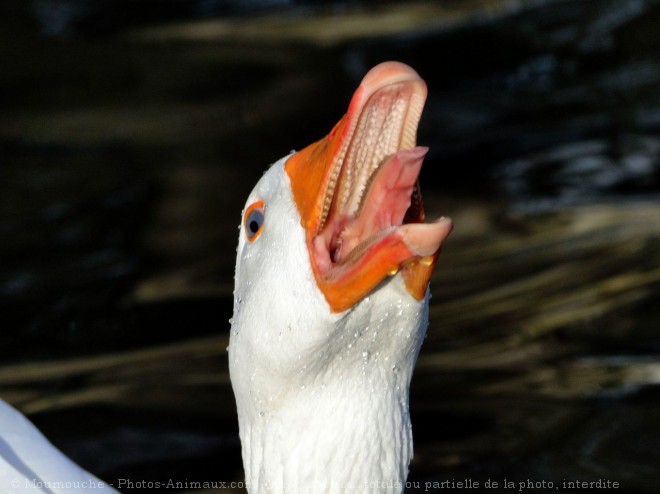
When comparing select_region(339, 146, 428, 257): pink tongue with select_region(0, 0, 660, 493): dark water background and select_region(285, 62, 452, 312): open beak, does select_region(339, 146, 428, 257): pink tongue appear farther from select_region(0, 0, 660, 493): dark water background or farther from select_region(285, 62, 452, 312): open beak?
select_region(0, 0, 660, 493): dark water background

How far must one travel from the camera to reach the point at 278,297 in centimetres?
327

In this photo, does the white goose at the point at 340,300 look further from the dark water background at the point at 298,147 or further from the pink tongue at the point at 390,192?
the dark water background at the point at 298,147

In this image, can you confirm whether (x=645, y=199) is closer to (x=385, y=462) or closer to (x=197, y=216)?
(x=197, y=216)

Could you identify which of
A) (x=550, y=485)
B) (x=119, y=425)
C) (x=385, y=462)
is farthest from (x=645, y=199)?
(x=385, y=462)

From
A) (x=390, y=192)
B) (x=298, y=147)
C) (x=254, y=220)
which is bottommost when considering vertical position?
(x=390, y=192)

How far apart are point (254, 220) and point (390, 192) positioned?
0.55m

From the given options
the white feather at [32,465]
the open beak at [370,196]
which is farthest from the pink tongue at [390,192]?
the white feather at [32,465]

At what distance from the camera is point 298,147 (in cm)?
750

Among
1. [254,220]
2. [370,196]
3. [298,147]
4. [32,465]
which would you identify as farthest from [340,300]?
[298,147]

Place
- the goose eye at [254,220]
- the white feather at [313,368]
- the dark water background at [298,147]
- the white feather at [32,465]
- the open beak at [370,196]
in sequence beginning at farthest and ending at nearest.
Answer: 1. the dark water background at [298,147]
2. the white feather at [32,465]
3. the goose eye at [254,220]
4. the white feather at [313,368]
5. the open beak at [370,196]

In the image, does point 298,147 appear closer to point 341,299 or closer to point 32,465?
point 32,465

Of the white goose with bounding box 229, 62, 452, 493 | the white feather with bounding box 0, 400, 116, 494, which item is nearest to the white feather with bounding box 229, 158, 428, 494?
the white goose with bounding box 229, 62, 452, 493

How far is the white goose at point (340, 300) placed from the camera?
3.07 m

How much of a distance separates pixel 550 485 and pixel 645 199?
2491mm
